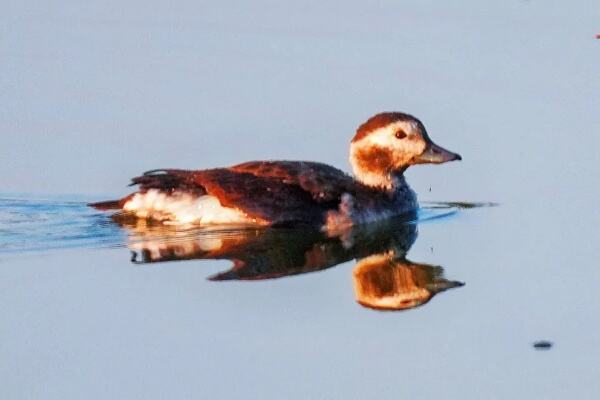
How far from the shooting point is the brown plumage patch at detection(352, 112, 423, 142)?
1459 centimetres

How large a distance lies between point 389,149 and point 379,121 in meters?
0.27

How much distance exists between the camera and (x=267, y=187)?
13.9m

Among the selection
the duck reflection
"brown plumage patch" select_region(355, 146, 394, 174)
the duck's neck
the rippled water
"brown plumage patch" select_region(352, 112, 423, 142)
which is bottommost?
the duck reflection

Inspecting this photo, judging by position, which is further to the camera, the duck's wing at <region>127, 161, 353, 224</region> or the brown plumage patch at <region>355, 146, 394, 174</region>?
the brown plumage patch at <region>355, 146, 394, 174</region>

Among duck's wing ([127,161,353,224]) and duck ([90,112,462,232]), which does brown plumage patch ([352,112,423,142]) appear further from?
duck's wing ([127,161,353,224])

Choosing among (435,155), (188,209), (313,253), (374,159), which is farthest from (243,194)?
(435,155)

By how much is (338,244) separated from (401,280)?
117cm

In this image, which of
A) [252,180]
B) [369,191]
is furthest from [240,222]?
[369,191]

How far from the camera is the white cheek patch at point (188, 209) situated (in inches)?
551

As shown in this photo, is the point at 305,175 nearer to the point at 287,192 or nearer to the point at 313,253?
the point at 287,192

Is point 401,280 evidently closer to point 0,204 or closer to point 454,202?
point 454,202

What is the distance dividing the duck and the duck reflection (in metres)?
0.11

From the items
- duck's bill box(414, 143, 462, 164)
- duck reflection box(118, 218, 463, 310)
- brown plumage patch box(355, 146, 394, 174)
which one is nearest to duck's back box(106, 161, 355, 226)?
duck reflection box(118, 218, 463, 310)

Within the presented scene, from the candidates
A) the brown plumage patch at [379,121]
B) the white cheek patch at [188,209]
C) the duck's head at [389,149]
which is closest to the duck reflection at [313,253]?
the white cheek patch at [188,209]
